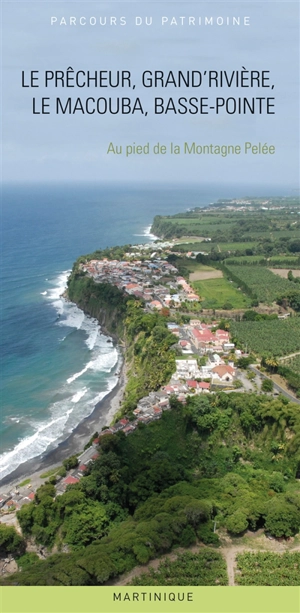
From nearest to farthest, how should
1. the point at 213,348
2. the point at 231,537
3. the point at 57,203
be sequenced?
the point at 231,537, the point at 213,348, the point at 57,203

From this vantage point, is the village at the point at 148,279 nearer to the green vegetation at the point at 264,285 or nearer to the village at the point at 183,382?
the green vegetation at the point at 264,285

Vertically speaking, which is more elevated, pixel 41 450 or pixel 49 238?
pixel 49 238

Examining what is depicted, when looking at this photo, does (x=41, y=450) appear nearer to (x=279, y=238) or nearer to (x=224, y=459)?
(x=224, y=459)

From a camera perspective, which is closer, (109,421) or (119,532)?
(119,532)

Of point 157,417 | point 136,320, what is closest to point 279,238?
point 136,320

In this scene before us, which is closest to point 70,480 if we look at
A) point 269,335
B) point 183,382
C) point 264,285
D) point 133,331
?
point 183,382

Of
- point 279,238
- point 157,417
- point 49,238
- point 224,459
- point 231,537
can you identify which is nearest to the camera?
point 231,537

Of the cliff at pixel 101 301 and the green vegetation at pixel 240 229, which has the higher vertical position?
the green vegetation at pixel 240 229

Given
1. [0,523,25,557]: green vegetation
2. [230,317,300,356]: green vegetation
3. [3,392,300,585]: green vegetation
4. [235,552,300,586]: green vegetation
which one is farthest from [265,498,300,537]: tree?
[230,317,300,356]: green vegetation

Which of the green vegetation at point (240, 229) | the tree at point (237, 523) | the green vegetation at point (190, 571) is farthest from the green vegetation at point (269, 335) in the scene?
the green vegetation at point (240, 229)
